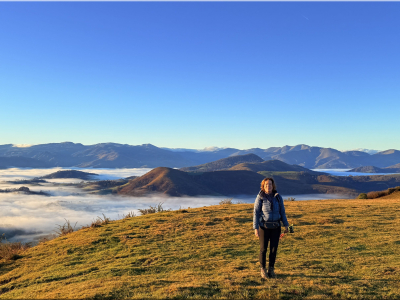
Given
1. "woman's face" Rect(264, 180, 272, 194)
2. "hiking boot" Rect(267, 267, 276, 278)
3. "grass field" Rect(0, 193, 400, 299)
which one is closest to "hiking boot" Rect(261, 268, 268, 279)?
"hiking boot" Rect(267, 267, 276, 278)

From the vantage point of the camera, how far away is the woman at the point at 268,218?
9211 millimetres

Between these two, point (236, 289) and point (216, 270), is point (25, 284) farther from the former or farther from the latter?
point (236, 289)

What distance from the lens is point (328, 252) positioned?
1291 cm

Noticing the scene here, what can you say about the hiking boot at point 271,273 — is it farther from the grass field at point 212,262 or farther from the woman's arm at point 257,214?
the woman's arm at point 257,214

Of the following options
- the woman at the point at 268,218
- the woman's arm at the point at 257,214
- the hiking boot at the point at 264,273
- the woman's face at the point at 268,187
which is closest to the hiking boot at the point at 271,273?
the woman at the point at 268,218

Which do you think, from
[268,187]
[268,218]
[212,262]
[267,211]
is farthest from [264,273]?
[212,262]

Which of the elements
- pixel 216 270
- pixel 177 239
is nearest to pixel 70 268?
pixel 177 239

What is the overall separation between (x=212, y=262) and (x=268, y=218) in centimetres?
418

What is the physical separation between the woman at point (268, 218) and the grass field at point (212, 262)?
914 millimetres

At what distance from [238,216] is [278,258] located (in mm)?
9645

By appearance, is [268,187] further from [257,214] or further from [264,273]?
[264,273]

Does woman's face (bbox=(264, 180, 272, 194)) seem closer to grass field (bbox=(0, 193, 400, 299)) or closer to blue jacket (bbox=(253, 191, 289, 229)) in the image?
blue jacket (bbox=(253, 191, 289, 229))

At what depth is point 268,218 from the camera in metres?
9.16

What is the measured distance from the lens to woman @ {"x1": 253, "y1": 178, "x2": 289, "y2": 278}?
921 cm
